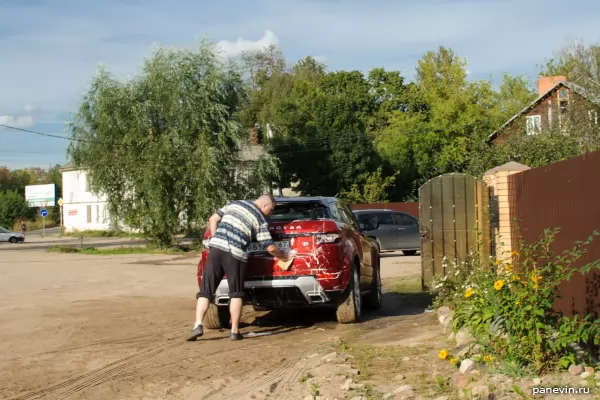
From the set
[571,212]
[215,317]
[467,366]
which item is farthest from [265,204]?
[467,366]

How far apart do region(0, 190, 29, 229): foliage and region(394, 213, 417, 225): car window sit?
6648 centimetres

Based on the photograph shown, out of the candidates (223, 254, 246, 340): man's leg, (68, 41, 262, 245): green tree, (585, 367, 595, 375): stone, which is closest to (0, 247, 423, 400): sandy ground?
(223, 254, 246, 340): man's leg

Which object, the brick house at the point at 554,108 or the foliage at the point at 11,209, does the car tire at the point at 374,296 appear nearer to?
the brick house at the point at 554,108

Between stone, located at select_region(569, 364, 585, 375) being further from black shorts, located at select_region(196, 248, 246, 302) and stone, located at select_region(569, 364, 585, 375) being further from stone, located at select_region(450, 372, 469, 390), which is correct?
black shorts, located at select_region(196, 248, 246, 302)

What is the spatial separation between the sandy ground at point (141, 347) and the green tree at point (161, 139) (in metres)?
16.9

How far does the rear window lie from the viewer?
32.1ft

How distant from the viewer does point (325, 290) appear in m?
9.01

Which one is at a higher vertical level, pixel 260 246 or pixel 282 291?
pixel 260 246

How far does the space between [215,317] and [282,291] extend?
104 centimetres

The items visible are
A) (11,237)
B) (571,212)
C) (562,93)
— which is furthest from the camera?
(11,237)

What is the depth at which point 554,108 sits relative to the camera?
36.4m

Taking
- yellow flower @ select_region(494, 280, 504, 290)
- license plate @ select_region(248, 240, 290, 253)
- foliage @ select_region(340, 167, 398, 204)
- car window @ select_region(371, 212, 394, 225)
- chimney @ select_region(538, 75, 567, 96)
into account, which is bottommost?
yellow flower @ select_region(494, 280, 504, 290)

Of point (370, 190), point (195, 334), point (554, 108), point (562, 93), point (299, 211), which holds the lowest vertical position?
point (195, 334)

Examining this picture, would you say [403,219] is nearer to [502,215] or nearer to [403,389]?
[502,215]
